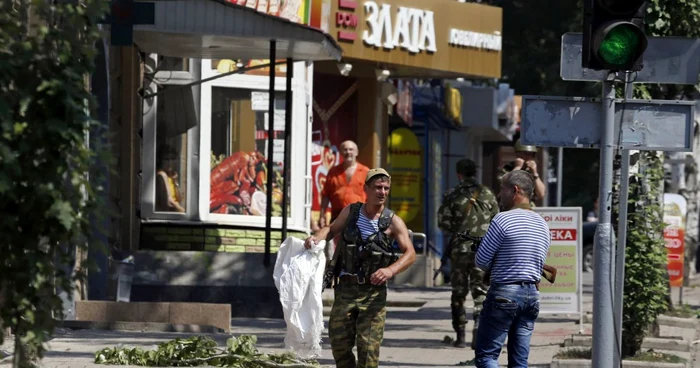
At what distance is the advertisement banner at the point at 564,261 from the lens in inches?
610

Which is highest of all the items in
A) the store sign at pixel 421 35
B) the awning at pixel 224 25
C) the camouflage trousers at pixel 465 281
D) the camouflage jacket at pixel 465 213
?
the store sign at pixel 421 35

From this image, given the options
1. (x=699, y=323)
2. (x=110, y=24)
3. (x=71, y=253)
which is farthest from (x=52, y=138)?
(x=699, y=323)

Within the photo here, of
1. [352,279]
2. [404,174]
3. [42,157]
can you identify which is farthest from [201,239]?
[404,174]

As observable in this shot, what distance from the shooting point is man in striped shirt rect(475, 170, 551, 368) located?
895cm

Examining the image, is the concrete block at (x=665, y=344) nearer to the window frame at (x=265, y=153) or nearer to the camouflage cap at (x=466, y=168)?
the camouflage cap at (x=466, y=168)

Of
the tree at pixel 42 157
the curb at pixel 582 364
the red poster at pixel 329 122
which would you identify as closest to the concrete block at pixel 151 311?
the curb at pixel 582 364

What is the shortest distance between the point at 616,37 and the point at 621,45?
5 centimetres

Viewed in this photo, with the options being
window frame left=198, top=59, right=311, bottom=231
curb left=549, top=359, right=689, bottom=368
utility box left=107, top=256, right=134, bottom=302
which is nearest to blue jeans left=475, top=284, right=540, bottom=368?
curb left=549, top=359, right=689, bottom=368

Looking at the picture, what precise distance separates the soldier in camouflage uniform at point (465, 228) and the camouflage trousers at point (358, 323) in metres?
4.00

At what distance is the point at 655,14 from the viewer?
42.6 feet

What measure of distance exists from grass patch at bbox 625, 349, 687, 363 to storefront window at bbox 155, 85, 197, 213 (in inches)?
273

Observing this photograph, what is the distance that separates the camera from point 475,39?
24797mm

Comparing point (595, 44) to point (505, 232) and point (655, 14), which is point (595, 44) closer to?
point (505, 232)

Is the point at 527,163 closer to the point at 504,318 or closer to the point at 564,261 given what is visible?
the point at 564,261
